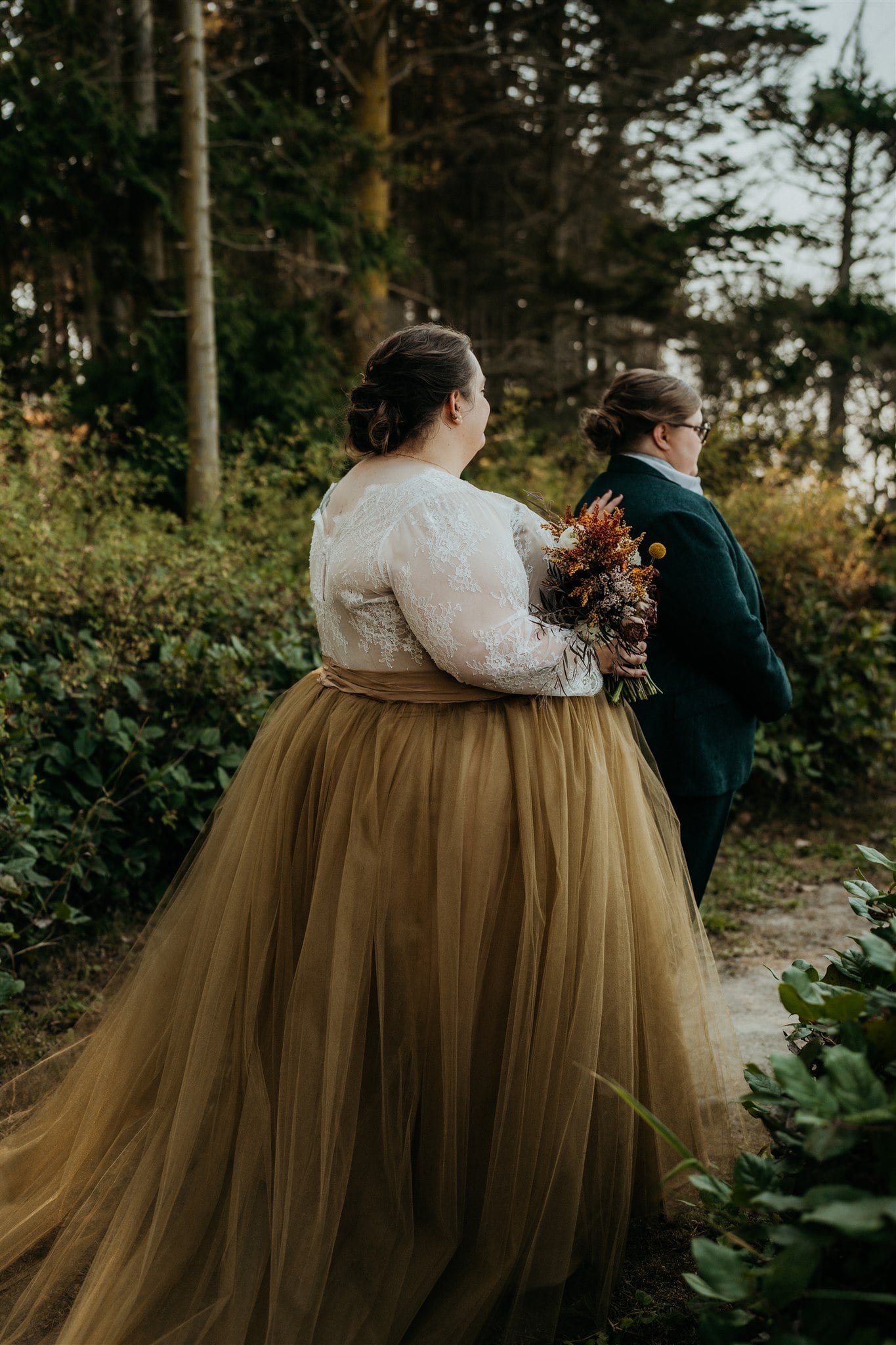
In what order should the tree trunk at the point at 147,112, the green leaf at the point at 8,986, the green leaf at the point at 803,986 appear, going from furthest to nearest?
1. the tree trunk at the point at 147,112
2. the green leaf at the point at 8,986
3. the green leaf at the point at 803,986

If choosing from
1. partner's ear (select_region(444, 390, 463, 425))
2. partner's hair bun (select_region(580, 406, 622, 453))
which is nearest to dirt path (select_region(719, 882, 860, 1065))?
partner's hair bun (select_region(580, 406, 622, 453))

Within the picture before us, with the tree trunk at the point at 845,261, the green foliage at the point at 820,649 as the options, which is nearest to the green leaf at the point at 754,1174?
the green foliage at the point at 820,649

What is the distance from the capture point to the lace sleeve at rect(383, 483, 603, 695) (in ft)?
6.91

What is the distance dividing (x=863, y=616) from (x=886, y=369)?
9.03 meters

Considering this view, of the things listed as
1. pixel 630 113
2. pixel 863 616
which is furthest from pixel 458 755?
pixel 630 113

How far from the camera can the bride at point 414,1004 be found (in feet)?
6.80

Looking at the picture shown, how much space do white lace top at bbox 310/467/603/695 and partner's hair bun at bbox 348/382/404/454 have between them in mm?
127

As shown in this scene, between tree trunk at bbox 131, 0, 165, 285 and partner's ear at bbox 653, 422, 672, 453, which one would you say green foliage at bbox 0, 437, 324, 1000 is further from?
tree trunk at bbox 131, 0, 165, 285

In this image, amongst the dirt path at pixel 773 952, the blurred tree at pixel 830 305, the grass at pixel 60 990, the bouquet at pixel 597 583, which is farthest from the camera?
the blurred tree at pixel 830 305

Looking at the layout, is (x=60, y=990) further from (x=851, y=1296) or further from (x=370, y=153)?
(x=370, y=153)

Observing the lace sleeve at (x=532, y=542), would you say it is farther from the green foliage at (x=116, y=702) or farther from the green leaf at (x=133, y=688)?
the green leaf at (x=133, y=688)

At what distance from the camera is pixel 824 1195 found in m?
1.14

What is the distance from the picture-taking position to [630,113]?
1243 centimetres

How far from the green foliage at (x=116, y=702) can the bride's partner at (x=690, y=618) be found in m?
1.93
